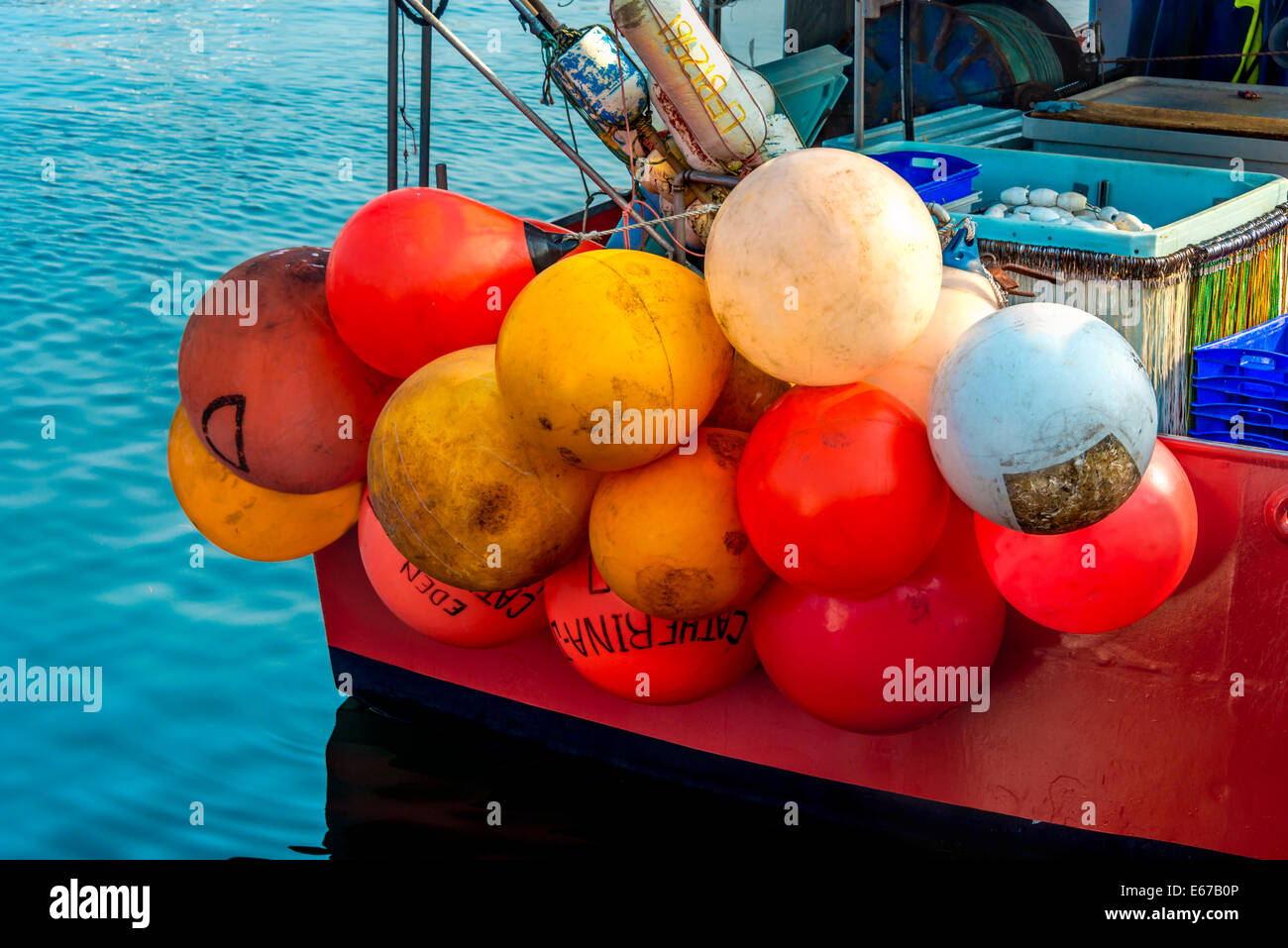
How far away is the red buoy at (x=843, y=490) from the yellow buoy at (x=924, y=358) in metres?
0.09

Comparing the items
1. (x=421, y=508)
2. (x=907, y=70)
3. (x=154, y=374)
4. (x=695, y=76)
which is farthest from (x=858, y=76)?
(x=154, y=374)

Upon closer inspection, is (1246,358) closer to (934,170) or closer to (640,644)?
(934,170)

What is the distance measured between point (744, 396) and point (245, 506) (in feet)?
4.97

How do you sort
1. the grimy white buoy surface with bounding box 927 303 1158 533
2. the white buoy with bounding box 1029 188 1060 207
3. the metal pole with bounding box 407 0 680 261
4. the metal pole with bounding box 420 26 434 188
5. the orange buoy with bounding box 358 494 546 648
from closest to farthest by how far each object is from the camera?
the grimy white buoy surface with bounding box 927 303 1158 533 < the metal pole with bounding box 407 0 680 261 < the orange buoy with bounding box 358 494 546 648 < the metal pole with bounding box 420 26 434 188 < the white buoy with bounding box 1029 188 1060 207

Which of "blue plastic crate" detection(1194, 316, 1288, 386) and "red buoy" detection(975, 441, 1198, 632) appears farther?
"blue plastic crate" detection(1194, 316, 1288, 386)

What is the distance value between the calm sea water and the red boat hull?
1517mm

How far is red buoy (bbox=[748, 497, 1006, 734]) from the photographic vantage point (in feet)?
8.80

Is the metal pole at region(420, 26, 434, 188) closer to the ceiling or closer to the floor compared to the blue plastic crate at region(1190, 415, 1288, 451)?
closer to the ceiling

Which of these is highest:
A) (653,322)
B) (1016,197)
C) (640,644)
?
(653,322)

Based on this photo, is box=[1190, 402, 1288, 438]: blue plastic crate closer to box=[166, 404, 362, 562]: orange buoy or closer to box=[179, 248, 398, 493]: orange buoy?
box=[179, 248, 398, 493]: orange buoy

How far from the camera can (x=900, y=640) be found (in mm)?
2688

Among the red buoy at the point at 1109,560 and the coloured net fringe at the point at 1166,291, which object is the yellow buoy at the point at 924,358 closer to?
the red buoy at the point at 1109,560

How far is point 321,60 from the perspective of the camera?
557 inches

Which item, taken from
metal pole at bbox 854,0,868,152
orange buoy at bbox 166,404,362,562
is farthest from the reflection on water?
metal pole at bbox 854,0,868,152
